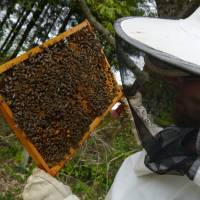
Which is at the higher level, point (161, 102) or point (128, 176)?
point (161, 102)

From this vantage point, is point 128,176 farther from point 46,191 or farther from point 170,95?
point 46,191

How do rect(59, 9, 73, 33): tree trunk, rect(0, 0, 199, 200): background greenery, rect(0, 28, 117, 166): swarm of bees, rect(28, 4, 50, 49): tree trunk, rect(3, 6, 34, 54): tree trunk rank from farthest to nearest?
rect(28, 4, 50, 49): tree trunk < rect(3, 6, 34, 54): tree trunk < rect(59, 9, 73, 33): tree trunk < rect(0, 0, 199, 200): background greenery < rect(0, 28, 117, 166): swarm of bees

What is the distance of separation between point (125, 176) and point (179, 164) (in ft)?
1.16

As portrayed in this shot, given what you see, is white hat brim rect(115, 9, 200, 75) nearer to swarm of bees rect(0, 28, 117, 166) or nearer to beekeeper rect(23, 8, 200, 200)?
beekeeper rect(23, 8, 200, 200)

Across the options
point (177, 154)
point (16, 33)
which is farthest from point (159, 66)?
point (16, 33)

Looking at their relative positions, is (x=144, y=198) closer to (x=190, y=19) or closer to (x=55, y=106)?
(x=190, y=19)

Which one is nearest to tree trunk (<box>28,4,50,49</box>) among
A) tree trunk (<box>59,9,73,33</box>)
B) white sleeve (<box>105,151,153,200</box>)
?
tree trunk (<box>59,9,73,33</box>)

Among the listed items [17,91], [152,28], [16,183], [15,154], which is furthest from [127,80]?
[15,154]

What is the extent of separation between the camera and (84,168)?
217 inches

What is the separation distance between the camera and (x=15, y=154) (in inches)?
232

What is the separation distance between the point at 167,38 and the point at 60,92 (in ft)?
6.77

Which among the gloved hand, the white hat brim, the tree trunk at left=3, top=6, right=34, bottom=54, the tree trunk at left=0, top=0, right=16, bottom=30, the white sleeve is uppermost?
the white hat brim

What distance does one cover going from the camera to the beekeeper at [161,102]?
1246mm

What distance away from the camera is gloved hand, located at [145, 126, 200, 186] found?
133 cm
